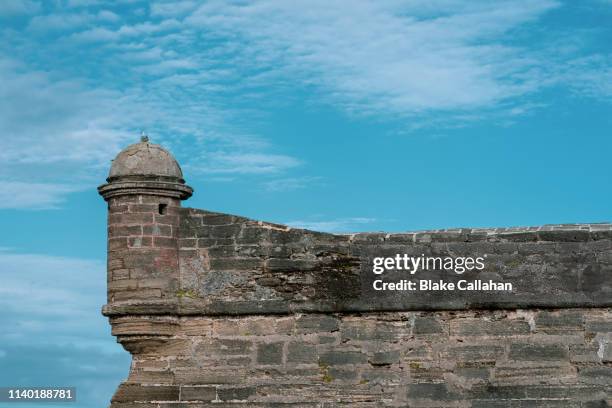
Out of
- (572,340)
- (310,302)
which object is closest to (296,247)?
(310,302)

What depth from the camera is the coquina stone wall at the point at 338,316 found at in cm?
1653

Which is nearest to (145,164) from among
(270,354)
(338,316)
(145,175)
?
(145,175)

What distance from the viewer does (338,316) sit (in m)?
16.9

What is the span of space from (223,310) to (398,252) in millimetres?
2133

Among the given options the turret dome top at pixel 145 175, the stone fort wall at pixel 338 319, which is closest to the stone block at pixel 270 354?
the stone fort wall at pixel 338 319

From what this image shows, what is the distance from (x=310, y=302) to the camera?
16.9 m

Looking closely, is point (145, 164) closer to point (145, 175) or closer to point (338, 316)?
point (145, 175)

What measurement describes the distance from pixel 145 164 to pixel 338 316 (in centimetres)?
288

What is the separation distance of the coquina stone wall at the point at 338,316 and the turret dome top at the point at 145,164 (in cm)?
11

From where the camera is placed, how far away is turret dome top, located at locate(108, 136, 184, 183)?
A: 1727cm

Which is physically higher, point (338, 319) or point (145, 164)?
point (145, 164)

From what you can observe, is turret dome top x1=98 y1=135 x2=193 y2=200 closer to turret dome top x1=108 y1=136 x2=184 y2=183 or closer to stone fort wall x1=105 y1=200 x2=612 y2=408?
turret dome top x1=108 y1=136 x2=184 y2=183

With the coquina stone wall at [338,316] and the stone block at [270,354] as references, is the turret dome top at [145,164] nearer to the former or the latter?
the coquina stone wall at [338,316]

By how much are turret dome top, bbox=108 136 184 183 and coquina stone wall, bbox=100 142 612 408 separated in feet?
0.35
